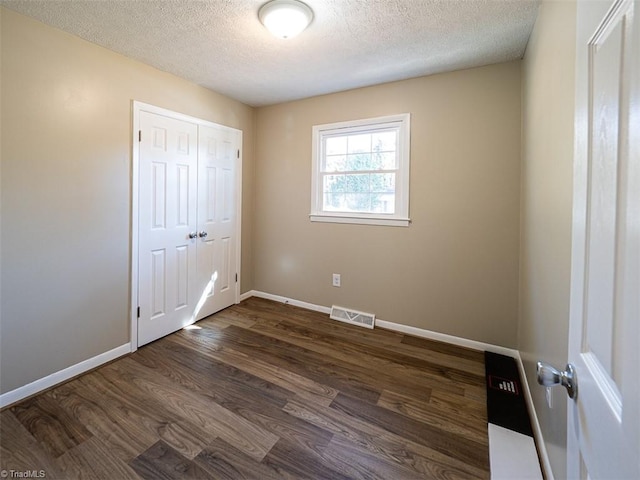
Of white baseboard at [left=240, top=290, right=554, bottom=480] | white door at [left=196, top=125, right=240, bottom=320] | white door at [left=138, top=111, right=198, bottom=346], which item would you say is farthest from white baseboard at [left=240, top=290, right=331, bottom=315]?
white door at [left=138, top=111, right=198, bottom=346]

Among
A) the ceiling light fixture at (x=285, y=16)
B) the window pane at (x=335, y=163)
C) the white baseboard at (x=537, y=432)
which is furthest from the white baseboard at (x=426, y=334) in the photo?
the ceiling light fixture at (x=285, y=16)

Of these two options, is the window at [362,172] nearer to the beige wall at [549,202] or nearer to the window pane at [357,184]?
the window pane at [357,184]

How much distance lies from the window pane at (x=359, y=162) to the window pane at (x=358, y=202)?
282 mm

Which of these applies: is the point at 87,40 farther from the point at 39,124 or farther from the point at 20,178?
the point at 20,178

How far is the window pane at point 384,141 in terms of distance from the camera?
2.90 meters

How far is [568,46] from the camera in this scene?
1.18 metres

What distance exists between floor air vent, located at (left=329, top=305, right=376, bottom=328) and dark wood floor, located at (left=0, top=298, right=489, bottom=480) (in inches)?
15.6

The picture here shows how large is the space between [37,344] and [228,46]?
2.53m

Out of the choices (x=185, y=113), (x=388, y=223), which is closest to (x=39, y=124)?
(x=185, y=113)

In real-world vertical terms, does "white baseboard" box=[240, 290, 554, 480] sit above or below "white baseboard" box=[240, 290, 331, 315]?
below

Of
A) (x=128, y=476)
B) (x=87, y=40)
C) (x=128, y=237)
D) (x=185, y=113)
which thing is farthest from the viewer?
(x=185, y=113)

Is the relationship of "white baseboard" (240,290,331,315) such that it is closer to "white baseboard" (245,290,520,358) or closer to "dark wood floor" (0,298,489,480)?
"white baseboard" (245,290,520,358)

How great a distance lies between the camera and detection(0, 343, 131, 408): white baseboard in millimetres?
1838

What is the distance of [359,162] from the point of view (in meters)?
3.10
